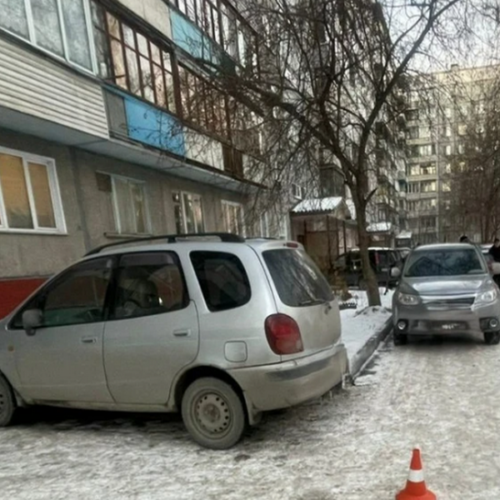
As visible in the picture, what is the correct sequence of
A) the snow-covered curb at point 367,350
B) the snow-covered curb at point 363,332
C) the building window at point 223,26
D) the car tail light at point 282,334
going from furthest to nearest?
the building window at point 223,26
the snow-covered curb at point 363,332
the snow-covered curb at point 367,350
the car tail light at point 282,334

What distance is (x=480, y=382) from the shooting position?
4.74m

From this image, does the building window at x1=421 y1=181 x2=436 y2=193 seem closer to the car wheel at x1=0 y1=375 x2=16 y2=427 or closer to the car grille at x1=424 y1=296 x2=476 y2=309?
the car grille at x1=424 y1=296 x2=476 y2=309

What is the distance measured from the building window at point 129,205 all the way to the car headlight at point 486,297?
7.41 m

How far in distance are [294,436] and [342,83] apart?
7333mm

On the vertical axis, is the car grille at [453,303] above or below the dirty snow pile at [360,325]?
above

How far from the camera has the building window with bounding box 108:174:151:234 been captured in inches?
387

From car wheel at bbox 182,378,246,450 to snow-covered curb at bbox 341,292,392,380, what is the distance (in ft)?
6.93

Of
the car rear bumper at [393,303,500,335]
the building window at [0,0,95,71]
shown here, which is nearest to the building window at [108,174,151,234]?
the building window at [0,0,95,71]

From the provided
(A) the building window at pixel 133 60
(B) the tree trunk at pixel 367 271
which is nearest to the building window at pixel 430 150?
(B) the tree trunk at pixel 367 271

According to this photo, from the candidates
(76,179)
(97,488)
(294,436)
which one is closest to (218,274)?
(294,436)

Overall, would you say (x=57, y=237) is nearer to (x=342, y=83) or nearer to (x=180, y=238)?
(x=180, y=238)

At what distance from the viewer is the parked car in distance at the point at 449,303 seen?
→ 614 centimetres

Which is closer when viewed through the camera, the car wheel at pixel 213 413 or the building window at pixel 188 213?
the car wheel at pixel 213 413

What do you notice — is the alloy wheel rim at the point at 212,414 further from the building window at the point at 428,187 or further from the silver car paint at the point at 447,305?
the building window at the point at 428,187
